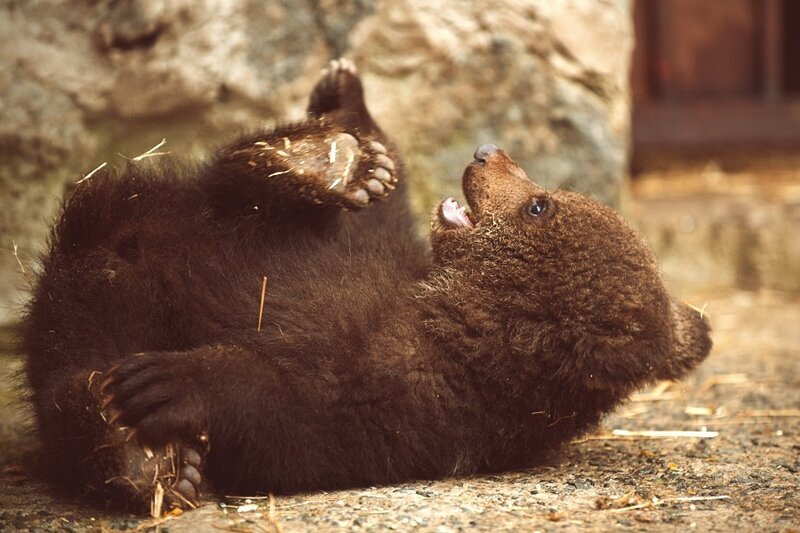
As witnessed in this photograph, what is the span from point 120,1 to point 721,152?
5.08m

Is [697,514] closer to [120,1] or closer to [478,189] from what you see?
[478,189]

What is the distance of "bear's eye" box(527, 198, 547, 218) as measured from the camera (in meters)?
3.61

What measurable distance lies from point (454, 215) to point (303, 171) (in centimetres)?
59

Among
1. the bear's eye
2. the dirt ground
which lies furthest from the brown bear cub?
the dirt ground

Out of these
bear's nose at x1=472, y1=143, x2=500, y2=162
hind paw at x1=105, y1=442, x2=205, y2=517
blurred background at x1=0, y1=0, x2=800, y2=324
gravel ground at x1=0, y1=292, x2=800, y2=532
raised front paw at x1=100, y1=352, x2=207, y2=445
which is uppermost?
blurred background at x1=0, y1=0, x2=800, y2=324

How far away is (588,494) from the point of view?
3.22 m

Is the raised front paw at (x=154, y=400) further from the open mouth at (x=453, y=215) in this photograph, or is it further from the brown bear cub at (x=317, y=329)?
the open mouth at (x=453, y=215)

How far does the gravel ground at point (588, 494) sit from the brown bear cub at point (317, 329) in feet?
0.38

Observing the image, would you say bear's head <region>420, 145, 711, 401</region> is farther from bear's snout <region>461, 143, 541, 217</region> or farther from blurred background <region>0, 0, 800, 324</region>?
blurred background <region>0, 0, 800, 324</region>

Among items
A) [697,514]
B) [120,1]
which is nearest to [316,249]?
[697,514]

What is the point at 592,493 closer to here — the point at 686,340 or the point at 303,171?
the point at 686,340

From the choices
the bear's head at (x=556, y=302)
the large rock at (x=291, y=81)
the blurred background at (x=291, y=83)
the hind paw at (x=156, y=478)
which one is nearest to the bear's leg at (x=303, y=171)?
the bear's head at (x=556, y=302)

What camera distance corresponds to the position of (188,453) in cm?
308

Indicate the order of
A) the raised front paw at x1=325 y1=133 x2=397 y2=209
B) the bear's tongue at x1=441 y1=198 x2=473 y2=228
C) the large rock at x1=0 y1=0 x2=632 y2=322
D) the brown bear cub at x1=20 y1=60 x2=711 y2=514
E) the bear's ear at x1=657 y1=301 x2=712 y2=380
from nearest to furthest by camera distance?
the brown bear cub at x1=20 y1=60 x2=711 y2=514 → the raised front paw at x1=325 y1=133 x2=397 y2=209 → the bear's ear at x1=657 y1=301 x2=712 y2=380 → the bear's tongue at x1=441 y1=198 x2=473 y2=228 → the large rock at x1=0 y1=0 x2=632 y2=322
